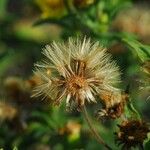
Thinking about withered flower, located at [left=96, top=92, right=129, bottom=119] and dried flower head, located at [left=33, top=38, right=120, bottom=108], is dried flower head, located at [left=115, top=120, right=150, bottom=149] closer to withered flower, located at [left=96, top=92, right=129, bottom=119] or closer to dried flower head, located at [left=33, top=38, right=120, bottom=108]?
withered flower, located at [left=96, top=92, right=129, bottom=119]

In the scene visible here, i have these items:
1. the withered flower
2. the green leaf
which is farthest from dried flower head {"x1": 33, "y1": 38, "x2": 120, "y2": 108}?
the green leaf

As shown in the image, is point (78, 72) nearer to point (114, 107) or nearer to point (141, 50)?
point (114, 107)

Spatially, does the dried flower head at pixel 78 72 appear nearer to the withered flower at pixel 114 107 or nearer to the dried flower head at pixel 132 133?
the withered flower at pixel 114 107

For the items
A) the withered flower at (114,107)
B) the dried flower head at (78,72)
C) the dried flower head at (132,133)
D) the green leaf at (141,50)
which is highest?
the green leaf at (141,50)

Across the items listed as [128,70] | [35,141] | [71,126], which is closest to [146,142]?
[71,126]

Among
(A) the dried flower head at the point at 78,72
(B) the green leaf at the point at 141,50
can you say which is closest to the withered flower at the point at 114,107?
(A) the dried flower head at the point at 78,72

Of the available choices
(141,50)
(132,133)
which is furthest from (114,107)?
(141,50)
